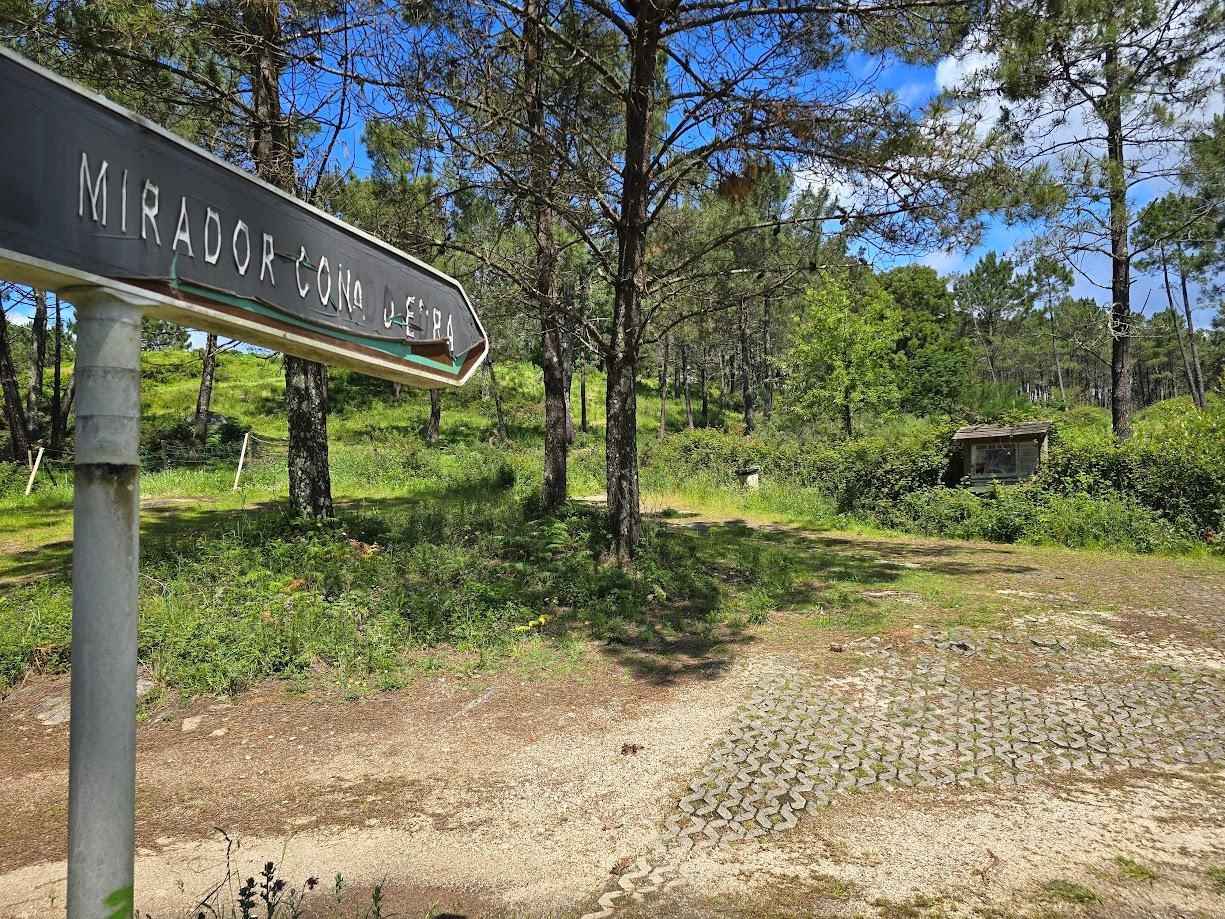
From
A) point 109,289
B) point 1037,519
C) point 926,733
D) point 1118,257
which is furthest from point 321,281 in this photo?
point 1118,257

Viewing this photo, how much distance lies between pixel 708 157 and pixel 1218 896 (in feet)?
23.2

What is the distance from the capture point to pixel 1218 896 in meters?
2.66

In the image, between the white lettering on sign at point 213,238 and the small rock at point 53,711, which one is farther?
the small rock at point 53,711

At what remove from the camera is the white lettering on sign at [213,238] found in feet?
4.21

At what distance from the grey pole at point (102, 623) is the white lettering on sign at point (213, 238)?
0.18 m

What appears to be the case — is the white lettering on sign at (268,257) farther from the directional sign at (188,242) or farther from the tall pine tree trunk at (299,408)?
the tall pine tree trunk at (299,408)

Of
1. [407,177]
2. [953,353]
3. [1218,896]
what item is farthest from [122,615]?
[953,353]

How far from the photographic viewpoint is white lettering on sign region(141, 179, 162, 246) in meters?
1.17

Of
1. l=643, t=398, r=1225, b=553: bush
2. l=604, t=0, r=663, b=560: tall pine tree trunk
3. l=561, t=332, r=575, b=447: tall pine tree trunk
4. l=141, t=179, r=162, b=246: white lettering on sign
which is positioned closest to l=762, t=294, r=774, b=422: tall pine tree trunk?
l=561, t=332, r=575, b=447: tall pine tree trunk

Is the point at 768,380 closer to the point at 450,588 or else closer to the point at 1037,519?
the point at 1037,519

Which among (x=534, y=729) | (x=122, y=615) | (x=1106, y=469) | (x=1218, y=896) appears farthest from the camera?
(x=1106, y=469)

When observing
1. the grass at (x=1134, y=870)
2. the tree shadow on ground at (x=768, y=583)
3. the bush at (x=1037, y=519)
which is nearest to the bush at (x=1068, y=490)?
the bush at (x=1037, y=519)

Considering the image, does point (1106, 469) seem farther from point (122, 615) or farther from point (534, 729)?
point (122, 615)

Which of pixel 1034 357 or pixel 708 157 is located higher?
pixel 1034 357
